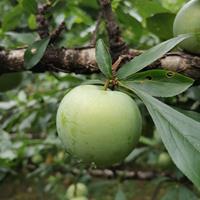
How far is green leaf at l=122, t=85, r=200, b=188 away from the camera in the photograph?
558mm

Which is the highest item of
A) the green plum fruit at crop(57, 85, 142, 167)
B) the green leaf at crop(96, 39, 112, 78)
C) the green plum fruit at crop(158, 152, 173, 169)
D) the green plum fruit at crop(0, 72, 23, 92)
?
the green leaf at crop(96, 39, 112, 78)

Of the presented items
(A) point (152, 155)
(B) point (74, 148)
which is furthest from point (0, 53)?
(A) point (152, 155)

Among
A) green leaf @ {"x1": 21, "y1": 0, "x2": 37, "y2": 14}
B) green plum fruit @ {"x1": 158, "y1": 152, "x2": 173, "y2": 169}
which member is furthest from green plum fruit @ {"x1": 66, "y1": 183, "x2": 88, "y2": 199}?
green leaf @ {"x1": 21, "y1": 0, "x2": 37, "y2": 14}

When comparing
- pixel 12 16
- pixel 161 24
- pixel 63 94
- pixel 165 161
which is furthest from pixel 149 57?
pixel 165 161

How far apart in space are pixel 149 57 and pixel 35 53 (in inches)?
12.4

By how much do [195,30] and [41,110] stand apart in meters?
0.82

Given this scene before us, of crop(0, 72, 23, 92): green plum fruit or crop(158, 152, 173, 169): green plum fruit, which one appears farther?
crop(158, 152, 173, 169): green plum fruit

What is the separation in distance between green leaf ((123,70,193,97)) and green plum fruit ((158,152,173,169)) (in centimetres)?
84

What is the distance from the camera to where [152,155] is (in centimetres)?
179

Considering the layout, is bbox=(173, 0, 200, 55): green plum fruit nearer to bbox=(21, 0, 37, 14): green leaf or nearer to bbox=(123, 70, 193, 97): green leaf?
bbox=(123, 70, 193, 97): green leaf

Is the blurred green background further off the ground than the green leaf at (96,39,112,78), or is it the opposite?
the green leaf at (96,39,112,78)

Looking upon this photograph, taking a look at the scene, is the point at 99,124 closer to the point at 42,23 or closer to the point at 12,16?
the point at 42,23

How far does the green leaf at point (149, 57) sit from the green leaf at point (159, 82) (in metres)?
0.01

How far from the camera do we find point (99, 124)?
24.5 inches
